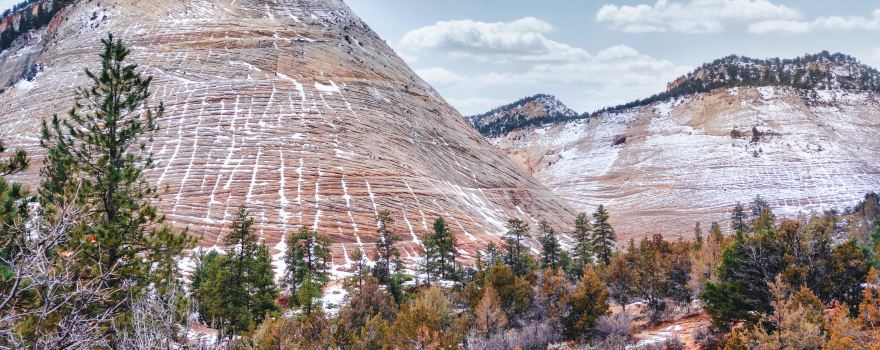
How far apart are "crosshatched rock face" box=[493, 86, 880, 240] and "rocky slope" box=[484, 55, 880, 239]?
0.20 metres

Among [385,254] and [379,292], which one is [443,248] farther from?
[379,292]

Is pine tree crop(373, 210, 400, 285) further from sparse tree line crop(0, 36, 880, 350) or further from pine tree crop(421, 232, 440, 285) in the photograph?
sparse tree line crop(0, 36, 880, 350)

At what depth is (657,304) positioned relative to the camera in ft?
91.0

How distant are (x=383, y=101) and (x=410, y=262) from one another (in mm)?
37180

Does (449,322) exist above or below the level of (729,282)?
below

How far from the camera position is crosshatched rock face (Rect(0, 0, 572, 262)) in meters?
52.2

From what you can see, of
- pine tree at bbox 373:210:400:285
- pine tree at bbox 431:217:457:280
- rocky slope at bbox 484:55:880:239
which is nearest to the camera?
pine tree at bbox 373:210:400:285

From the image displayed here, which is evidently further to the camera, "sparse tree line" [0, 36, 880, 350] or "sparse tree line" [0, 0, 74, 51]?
"sparse tree line" [0, 0, 74, 51]

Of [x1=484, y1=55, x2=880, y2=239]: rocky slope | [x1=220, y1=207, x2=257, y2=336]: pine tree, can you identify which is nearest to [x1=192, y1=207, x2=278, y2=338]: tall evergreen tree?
[x1=220, y1=207, x2=257, y2=336]: pine tree

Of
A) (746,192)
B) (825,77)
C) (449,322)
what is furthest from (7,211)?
(825,77)

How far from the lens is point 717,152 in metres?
118

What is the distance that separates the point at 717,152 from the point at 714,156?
6.68 feet

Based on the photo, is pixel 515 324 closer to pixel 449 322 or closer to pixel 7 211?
pixel 449 322

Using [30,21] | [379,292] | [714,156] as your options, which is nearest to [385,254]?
[379,292]
